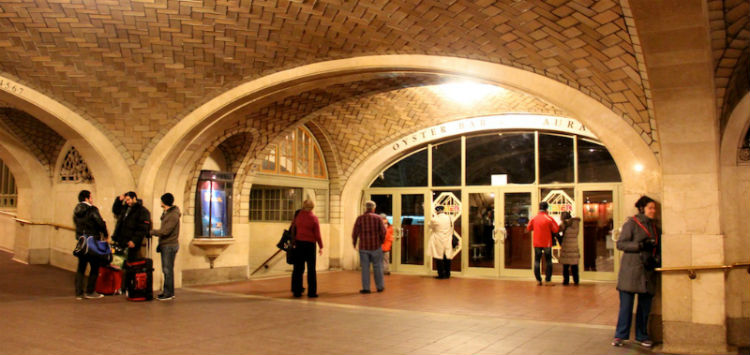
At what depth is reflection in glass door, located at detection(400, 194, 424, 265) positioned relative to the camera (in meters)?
12.6

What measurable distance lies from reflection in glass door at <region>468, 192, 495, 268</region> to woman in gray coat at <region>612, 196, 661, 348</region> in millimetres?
6551

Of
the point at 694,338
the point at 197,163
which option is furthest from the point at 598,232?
the point at 197,163

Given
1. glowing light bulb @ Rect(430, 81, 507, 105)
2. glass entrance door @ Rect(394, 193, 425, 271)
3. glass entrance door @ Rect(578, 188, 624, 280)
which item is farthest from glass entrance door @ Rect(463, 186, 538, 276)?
glowing light bulb @ Rect(430, 81, 507, 105)

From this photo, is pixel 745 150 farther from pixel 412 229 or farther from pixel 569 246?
pixel 412 229

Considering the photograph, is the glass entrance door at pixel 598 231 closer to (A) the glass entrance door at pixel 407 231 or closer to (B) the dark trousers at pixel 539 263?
(B) the dark trousers at pixel 539 263

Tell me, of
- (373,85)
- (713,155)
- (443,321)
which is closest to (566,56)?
(713,155)

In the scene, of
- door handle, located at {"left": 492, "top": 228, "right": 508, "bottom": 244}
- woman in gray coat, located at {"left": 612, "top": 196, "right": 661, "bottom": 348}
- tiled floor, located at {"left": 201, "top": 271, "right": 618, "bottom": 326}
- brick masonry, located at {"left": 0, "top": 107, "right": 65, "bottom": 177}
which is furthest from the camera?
door handle, located at {"left": 492, "top": 228, "right": 508, "bottom": 244}

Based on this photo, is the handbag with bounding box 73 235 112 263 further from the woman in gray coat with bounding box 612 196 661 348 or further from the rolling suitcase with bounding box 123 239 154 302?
the woman in gray coat with bounding box 612 196 661 348

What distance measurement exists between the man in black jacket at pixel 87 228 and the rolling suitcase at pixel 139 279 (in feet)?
1.41

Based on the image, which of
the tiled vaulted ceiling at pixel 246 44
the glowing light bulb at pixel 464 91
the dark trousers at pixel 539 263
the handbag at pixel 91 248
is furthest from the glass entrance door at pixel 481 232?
the handbag at pixel 91 248

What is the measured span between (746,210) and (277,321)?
452 centimetres

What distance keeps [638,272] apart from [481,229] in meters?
6.85

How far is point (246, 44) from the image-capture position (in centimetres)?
770

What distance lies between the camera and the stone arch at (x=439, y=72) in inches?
240
